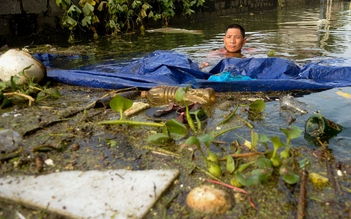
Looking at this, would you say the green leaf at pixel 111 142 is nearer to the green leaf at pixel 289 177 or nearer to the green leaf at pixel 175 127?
the green leaf at pixel 175 127

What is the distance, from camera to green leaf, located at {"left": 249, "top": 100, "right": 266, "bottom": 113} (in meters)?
2.44

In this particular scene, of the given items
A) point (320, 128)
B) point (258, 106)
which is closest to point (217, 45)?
point (258, 106)

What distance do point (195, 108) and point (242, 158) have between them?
0.79 m

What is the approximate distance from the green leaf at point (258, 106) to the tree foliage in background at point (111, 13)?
5925 mm

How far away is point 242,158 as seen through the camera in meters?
1.80

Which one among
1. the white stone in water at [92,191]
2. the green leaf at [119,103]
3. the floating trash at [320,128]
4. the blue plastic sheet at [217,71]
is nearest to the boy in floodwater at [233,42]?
the blue plastic sheet at [217,71]

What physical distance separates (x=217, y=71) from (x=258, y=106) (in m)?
1.71

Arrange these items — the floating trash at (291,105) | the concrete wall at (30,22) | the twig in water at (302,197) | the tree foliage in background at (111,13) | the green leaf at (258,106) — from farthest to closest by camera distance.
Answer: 1. the tree foliage in background at (111,13)
2. the concrete wall at (30,22)
3. the floating trash at (291,105)
4. the green leaf at (258,106)
5. the twig in water at (302,197)

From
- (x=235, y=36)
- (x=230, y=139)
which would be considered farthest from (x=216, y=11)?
(x=230, y=139)

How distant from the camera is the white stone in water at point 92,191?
1.41m

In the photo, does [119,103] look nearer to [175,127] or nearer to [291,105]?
[175,127]

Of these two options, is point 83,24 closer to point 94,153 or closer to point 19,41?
point 19,41

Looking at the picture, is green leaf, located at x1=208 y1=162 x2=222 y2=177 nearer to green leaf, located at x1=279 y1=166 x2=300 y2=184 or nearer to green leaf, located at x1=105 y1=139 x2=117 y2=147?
green leaf, located at x1=279 y1=166 x2=300 y2=184

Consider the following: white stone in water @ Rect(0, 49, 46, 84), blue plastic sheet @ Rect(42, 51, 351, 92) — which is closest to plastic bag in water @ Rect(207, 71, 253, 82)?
blue plastic sheet @ Rect(42, 51, 351, 92)
